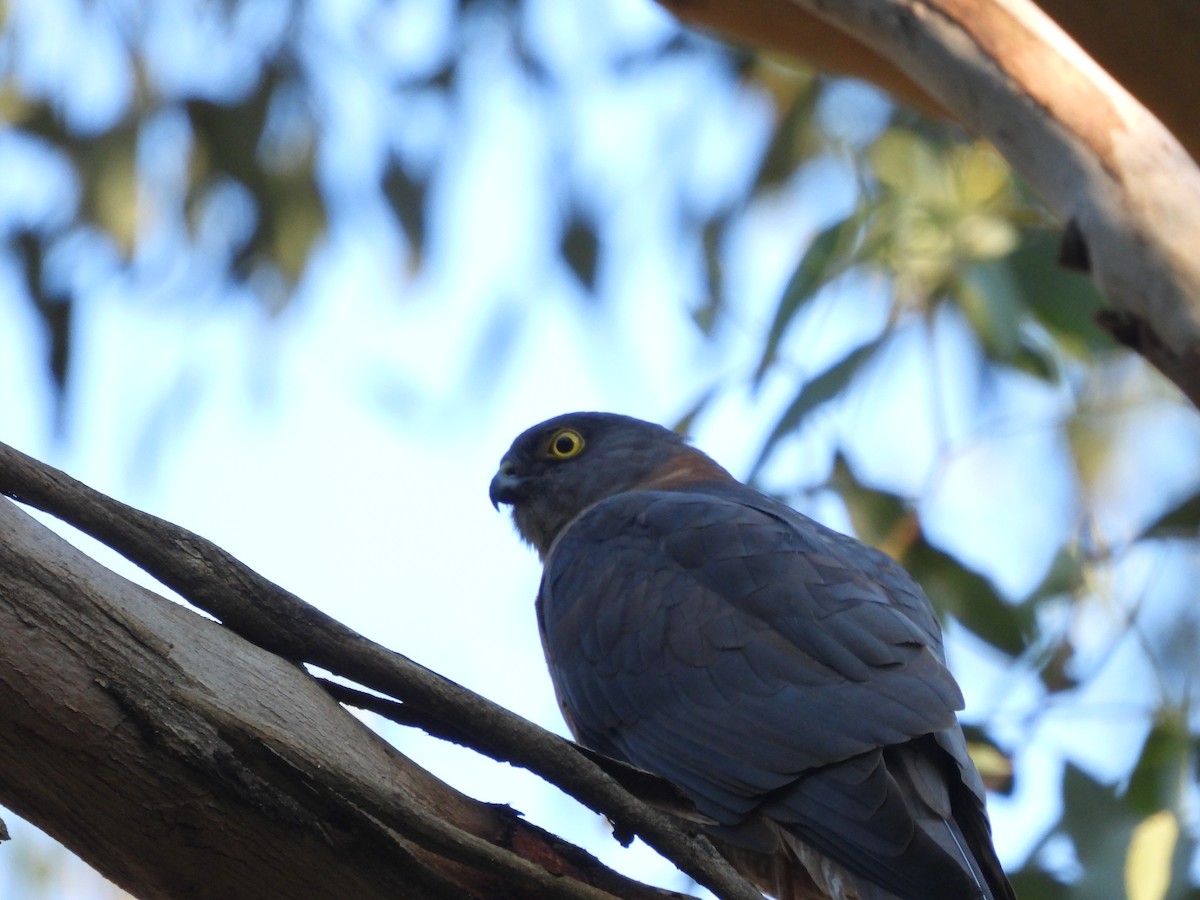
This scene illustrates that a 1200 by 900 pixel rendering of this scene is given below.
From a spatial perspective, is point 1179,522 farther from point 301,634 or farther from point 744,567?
point 301,634

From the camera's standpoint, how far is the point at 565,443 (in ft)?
16.4

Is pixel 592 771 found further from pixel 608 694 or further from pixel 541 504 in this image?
pixel 541 504

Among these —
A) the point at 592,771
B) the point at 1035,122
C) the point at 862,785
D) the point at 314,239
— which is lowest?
the point at 592,771

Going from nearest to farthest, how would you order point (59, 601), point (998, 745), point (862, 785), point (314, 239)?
point (59, 601), point (862, 785), point (998, 745), point (314, 239)

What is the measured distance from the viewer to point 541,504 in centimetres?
492

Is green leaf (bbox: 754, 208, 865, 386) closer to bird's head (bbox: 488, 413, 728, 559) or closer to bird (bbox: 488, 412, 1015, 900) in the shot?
bird's head (bbox: 488, 413, 728, 559)

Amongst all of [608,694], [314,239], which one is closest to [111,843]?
[608,694]

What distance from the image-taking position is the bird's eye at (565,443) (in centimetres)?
500

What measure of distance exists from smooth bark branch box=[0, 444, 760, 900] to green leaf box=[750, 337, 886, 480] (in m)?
3.02

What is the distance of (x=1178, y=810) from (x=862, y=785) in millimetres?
1950

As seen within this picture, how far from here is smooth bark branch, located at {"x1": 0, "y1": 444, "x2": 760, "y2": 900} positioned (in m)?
1.90

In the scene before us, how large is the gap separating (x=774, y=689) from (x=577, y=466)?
196 cm

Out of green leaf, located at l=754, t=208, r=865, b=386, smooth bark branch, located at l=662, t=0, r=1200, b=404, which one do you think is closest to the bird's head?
green leaf, located at l=754, t=208, r=865, b=386

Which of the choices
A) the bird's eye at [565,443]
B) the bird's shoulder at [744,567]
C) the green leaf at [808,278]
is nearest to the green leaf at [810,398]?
the green leaf at [808,278]
